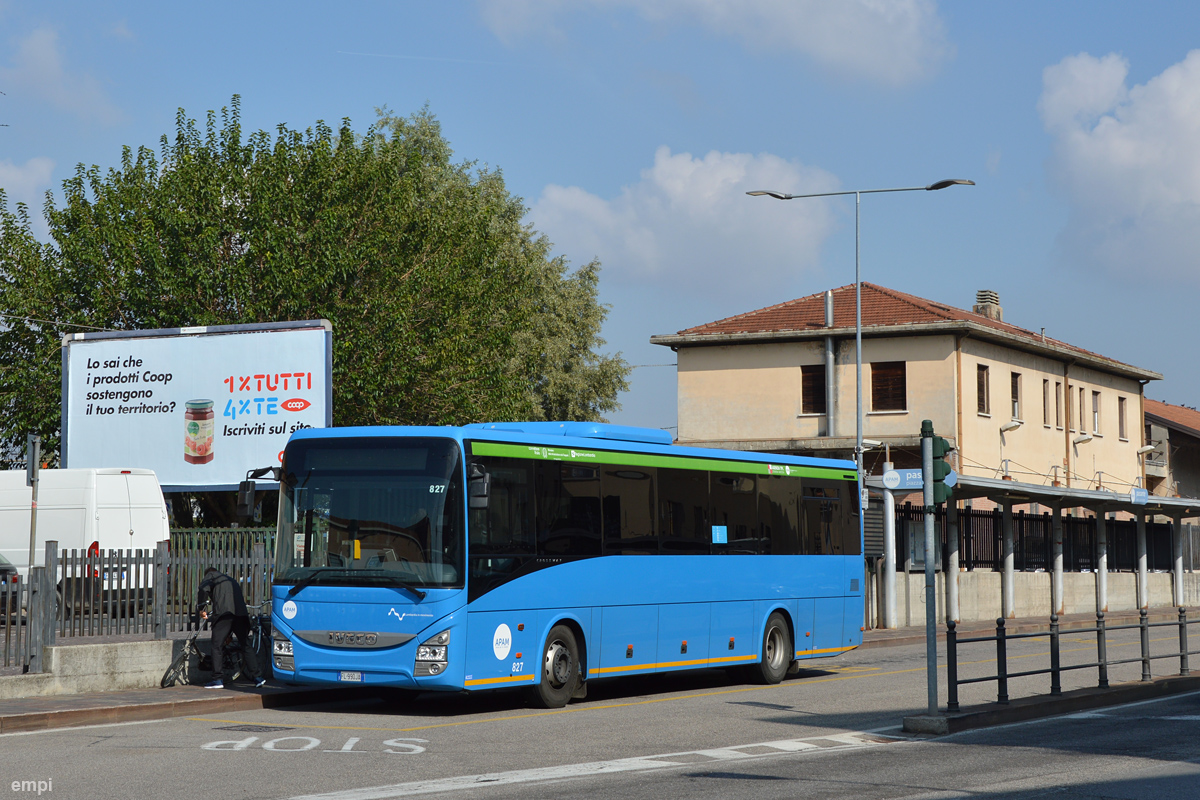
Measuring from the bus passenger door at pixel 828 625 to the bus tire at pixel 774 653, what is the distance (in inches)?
28.2

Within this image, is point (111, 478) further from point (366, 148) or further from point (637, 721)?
point (366, 148)

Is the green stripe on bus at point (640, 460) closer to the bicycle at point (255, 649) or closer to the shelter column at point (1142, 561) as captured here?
the bicycle at point (255, 649)

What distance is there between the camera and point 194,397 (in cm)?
2458

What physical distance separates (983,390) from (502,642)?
34980 mm

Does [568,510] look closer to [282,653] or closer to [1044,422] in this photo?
[282,653]

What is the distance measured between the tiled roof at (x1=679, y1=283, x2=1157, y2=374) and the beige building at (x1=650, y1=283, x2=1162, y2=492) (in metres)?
0.07

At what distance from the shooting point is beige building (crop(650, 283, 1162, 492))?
45844 millimetres

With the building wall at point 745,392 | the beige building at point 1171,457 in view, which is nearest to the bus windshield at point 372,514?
the building wall at point 745,392

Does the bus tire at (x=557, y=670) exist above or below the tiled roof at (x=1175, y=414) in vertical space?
below

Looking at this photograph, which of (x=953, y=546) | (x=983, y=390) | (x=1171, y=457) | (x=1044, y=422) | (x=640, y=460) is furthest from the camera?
(x=1171, y=457)

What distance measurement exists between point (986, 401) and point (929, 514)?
3465cm

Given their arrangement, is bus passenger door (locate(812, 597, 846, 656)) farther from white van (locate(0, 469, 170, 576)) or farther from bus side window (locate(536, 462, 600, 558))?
white van (locate(0, 469, 170, 576))

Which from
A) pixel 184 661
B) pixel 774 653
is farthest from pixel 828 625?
pixel 184 661

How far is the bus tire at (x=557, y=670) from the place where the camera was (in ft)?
51.8
